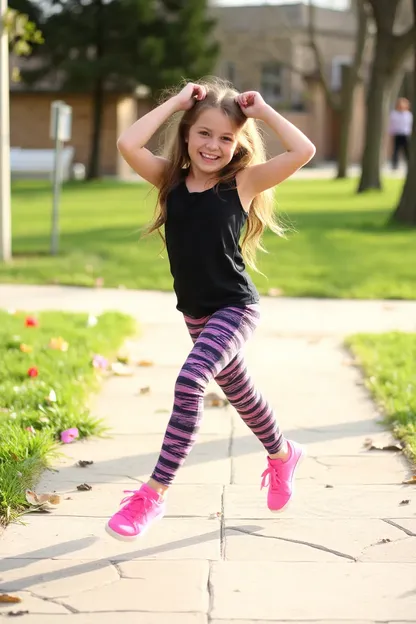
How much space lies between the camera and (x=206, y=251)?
13.0 feet

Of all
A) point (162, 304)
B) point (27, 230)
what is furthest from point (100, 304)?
point (27, 230)

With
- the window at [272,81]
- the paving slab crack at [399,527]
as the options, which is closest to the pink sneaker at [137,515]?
the paving slab crack at [399,527]

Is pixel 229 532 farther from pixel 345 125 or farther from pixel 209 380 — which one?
pixel 345 125

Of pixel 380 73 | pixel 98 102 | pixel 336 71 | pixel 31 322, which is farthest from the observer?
pixel 336 71

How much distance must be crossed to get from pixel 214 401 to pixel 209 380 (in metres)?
2.26

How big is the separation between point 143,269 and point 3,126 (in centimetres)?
A: 226

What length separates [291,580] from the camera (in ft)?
11.5

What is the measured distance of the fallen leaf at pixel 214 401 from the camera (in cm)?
609

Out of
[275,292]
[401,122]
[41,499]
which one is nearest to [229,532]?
[41,499]

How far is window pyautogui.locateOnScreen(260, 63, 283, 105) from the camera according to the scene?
5047 centimetres

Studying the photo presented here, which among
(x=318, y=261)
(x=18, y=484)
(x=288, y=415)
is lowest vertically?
(x=318, y=261)

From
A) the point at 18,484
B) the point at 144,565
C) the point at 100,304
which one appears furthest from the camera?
the point at 100,304

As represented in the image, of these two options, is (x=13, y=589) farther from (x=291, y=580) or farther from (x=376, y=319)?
(x=376, y=319)

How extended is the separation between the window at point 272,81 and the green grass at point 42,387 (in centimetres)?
4365
